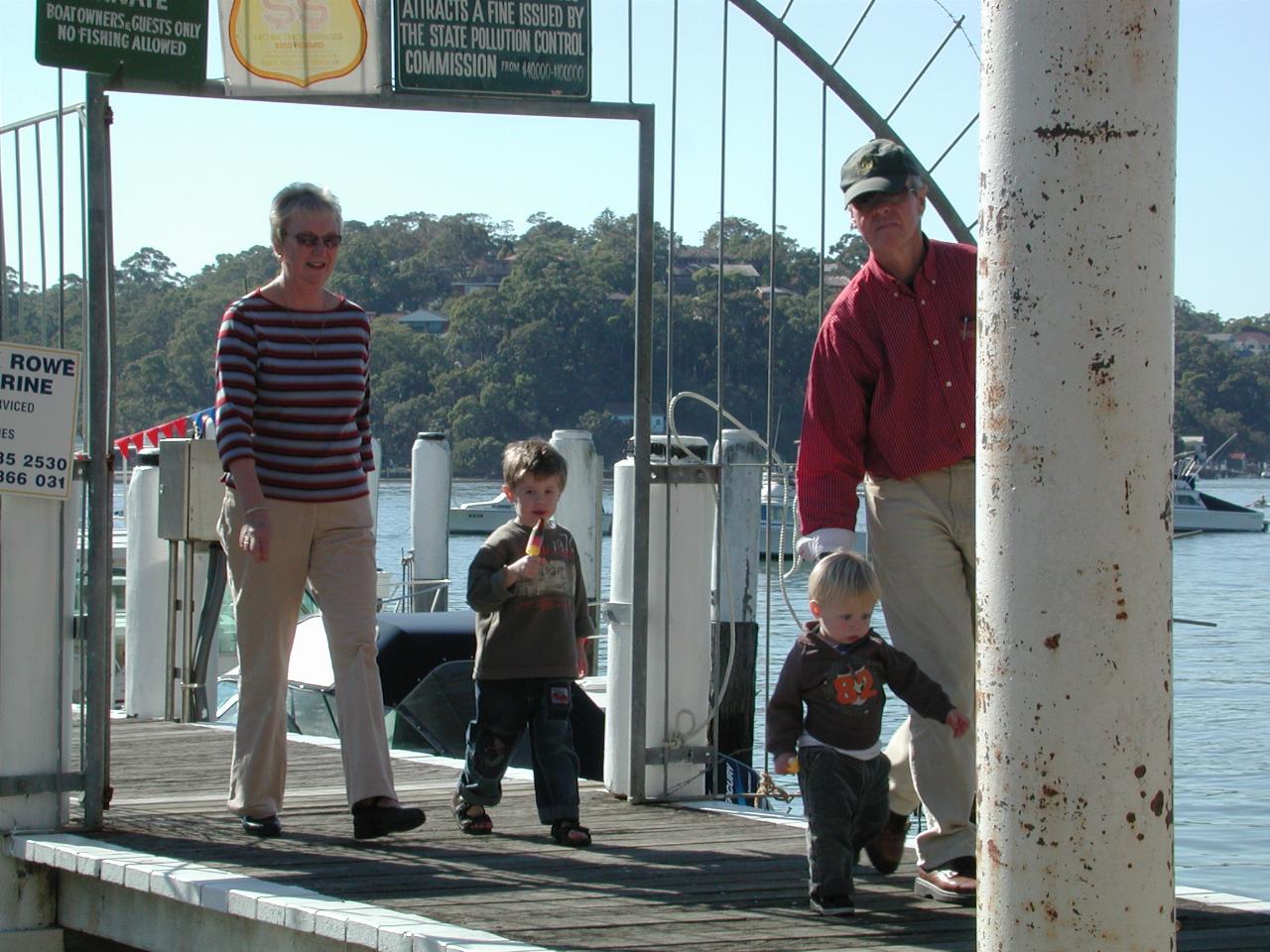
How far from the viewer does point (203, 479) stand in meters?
9.00

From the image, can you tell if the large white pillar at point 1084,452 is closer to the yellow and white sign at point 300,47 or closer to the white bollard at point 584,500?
the yellow and white sign at point 300,47

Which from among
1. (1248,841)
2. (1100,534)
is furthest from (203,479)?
(1248,841)

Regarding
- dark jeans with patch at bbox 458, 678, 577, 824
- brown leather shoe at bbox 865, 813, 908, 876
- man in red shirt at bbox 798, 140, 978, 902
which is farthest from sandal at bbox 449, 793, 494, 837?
man in red shirt at bbox 798, 140, 978, 902

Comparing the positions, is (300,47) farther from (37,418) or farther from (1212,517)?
(1212,517)

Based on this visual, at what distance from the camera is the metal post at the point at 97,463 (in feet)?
18.2

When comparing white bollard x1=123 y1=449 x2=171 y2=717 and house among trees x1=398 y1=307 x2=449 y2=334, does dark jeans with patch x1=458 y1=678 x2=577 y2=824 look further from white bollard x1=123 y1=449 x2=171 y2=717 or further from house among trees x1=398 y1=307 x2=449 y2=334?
house among trees x1=398 y1=307 x2=449 y2=334

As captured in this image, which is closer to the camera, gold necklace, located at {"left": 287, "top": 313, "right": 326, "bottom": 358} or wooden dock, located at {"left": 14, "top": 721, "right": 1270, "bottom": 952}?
wooden dock, located at {"left": 14, "top": 721, "right": 1270, "bottom": 952}

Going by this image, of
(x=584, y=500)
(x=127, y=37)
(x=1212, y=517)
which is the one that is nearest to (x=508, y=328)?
(x=584, y=500)

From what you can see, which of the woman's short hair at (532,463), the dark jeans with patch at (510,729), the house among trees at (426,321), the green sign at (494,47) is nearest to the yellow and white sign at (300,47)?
the green sign at (494,47)

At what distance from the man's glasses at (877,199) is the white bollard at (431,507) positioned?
13.7m

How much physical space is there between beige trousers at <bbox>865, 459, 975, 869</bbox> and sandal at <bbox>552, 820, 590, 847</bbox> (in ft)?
3.57

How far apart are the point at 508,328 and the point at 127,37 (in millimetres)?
32945

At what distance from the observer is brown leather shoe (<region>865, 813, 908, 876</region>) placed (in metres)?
5.12

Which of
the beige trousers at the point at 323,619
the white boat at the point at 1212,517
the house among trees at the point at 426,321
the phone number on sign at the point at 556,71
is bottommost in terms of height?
the white boat at the point at 1212,517
